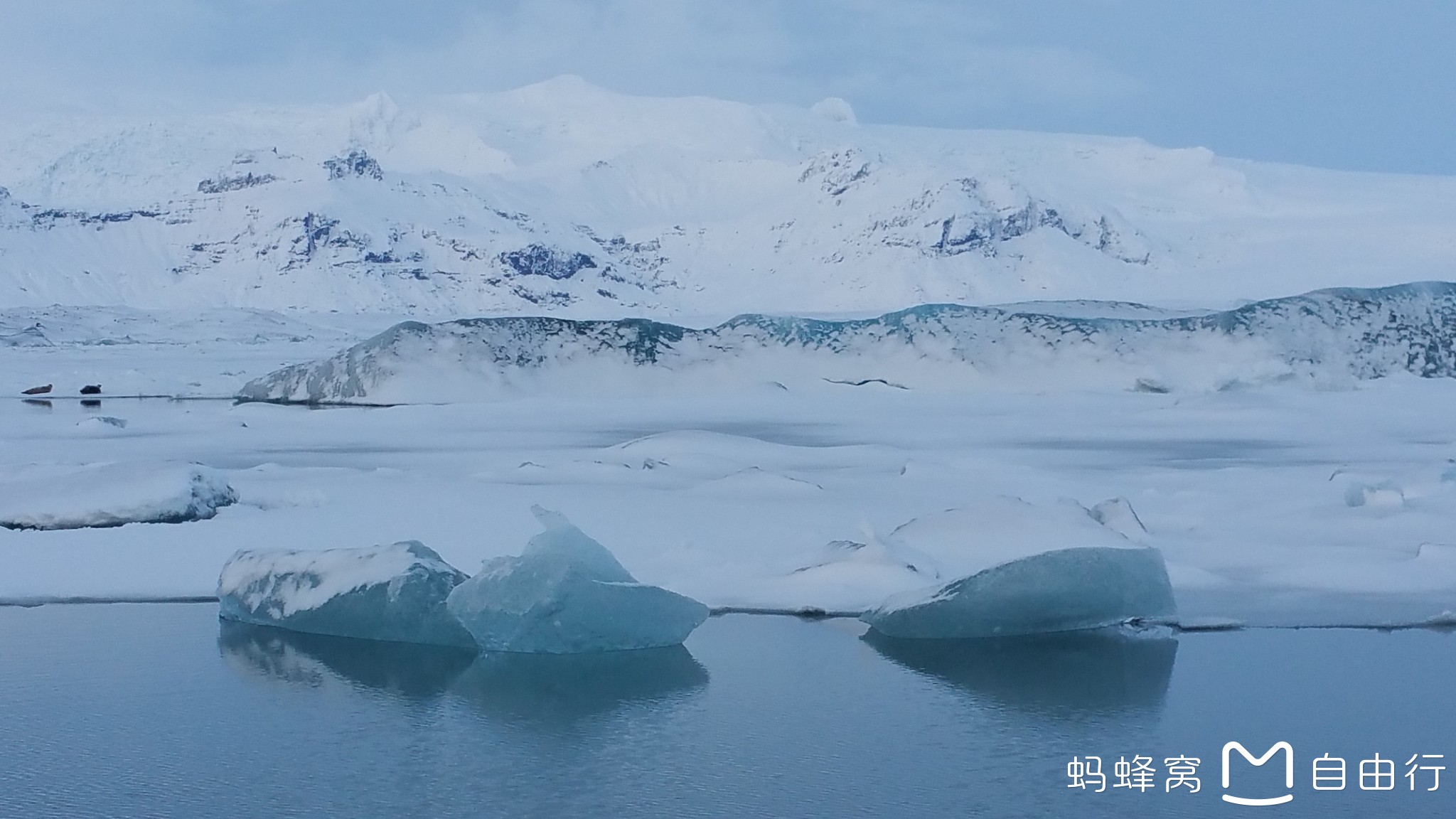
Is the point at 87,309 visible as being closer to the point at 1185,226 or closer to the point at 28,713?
the point at 28,713

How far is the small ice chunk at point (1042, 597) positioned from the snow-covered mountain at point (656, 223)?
60.4 m

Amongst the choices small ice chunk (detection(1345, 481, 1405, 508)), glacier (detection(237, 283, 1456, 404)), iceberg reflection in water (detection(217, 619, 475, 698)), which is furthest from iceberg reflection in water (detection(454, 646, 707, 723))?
glacier (detection(237, 283, 1456, 404))

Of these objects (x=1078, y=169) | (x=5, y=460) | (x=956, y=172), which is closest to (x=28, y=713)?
(x=5, y=460)

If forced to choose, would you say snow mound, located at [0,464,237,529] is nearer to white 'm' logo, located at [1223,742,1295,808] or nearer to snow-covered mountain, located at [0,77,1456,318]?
white 'm' logo, located at [1223,742,1295,808]

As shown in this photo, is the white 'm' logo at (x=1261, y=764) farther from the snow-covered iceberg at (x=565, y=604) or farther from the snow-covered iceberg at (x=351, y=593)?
the snow-covered iceberg at (x=351, y=593)

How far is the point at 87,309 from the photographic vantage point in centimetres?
5397

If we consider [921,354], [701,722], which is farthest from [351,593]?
[921,354]

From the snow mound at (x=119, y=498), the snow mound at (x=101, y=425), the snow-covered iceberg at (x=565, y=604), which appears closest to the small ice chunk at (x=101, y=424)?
the snow mound at (x=101, y=425)

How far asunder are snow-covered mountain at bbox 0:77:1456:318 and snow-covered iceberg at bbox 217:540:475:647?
61015 millimetres

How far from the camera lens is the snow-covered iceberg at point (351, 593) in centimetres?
517

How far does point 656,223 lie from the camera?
13075 cm

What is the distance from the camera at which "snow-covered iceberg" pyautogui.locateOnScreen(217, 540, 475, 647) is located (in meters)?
5.17

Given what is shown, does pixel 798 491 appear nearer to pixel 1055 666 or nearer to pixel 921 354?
pixel 1055 666

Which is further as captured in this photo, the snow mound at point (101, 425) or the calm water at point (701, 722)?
the snow mound at point (101, 425)
